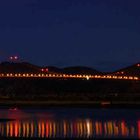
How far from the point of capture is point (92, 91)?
11444 cm

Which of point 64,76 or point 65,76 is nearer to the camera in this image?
point 64,76

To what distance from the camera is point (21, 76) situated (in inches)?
3120

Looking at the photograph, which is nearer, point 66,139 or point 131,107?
point 66,139

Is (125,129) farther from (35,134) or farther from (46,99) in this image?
(46,99)

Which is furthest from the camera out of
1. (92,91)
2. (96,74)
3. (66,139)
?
(92,91)

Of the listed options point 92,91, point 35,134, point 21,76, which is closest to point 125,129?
point 35,134

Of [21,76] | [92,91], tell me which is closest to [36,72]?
[21,76]

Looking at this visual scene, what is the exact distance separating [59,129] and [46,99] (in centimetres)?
5626

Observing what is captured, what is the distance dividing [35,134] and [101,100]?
58.3 metres

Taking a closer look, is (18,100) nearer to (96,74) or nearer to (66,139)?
(96,74)

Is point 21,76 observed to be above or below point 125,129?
above

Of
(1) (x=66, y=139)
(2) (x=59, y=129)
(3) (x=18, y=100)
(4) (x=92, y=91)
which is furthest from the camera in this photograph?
Result: (4) (x=92, y=91)

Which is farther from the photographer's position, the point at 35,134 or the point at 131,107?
the point at 131,107

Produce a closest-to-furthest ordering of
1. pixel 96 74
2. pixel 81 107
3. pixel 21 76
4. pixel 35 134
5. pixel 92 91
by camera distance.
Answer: pixel 35 134, pixel 21 76, pixel 96 74, pixel 81 107, pixel 92 91
